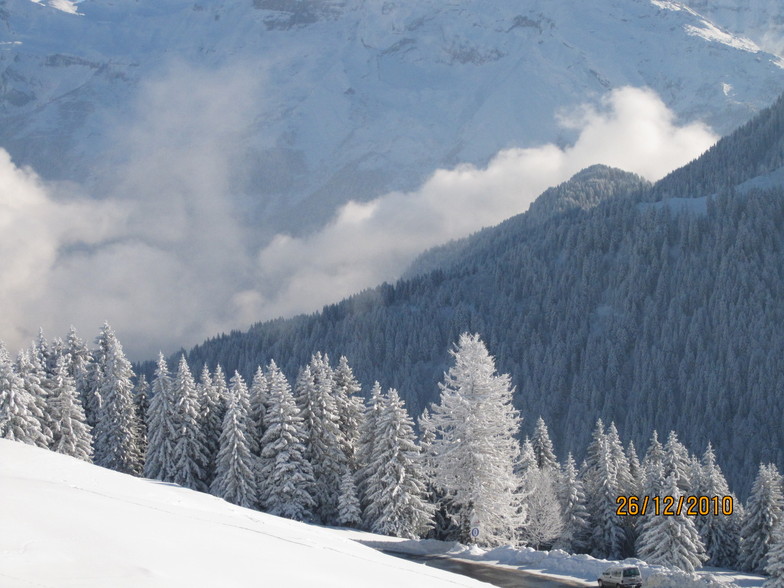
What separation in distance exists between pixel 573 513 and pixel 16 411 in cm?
5071

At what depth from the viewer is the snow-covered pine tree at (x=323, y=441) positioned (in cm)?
6184

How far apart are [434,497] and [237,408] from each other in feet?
52.0

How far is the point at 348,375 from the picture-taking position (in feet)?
229

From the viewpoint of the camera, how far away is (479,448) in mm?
44156

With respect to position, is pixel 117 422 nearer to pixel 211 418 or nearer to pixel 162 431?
pixel 162 431

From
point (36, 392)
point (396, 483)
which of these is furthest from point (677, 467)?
point (36, 392)

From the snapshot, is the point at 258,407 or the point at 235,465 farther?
the point at 258,407

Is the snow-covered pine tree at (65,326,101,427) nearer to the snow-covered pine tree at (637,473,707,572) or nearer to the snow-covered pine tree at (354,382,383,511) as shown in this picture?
the snow-covered pine tree at (354,382,383,511)

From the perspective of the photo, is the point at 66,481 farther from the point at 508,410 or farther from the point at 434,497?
the point at 434,497

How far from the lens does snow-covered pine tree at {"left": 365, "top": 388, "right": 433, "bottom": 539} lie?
55.0 meters

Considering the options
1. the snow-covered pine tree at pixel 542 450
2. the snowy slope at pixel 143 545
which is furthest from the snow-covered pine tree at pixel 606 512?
the snowy slope at pixel 143 545

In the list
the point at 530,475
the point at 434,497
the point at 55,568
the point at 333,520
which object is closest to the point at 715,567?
the point at 530,475

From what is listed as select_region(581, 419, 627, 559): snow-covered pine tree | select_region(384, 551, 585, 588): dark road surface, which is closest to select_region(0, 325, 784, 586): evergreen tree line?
select_region(581, 419, 627, 559): snow-covered pine tree

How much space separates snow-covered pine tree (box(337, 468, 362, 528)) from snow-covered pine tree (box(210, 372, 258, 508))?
6.17 m
